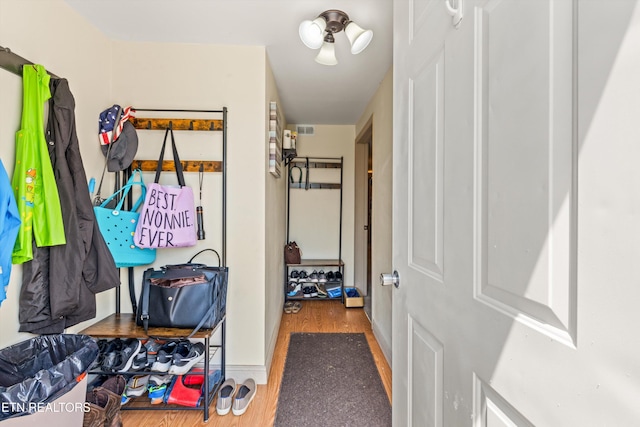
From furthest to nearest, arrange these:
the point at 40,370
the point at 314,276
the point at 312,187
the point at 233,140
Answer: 1. the point at 312,187
2. the point at 314,276
3. the point at 233,140
4. the point at 40,370

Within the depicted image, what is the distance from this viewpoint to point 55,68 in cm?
143

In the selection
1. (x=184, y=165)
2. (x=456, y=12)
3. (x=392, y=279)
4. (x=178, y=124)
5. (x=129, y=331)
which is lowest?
(x=129, y=331)

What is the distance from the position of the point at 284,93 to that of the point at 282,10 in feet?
3.66

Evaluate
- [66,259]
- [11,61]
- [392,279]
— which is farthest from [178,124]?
[392,279]

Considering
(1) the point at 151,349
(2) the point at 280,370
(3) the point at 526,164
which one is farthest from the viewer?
(2) the point at 280,370

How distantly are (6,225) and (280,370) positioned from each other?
5.66 ft

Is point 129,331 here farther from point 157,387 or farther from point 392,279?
point 392,279

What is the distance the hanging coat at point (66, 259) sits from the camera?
125 cm

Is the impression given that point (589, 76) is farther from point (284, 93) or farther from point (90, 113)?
point (284, 93)

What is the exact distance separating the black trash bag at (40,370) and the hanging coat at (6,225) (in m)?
0.29

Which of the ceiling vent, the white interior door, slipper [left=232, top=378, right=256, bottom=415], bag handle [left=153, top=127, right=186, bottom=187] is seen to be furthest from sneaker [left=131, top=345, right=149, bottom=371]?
the ceiling vent

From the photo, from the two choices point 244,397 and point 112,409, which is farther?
point 244,397

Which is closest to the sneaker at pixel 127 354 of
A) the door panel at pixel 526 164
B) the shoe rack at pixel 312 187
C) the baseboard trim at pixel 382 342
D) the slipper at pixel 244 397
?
the slipper at pixel 244 397

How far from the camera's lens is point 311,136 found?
372 centimetres
